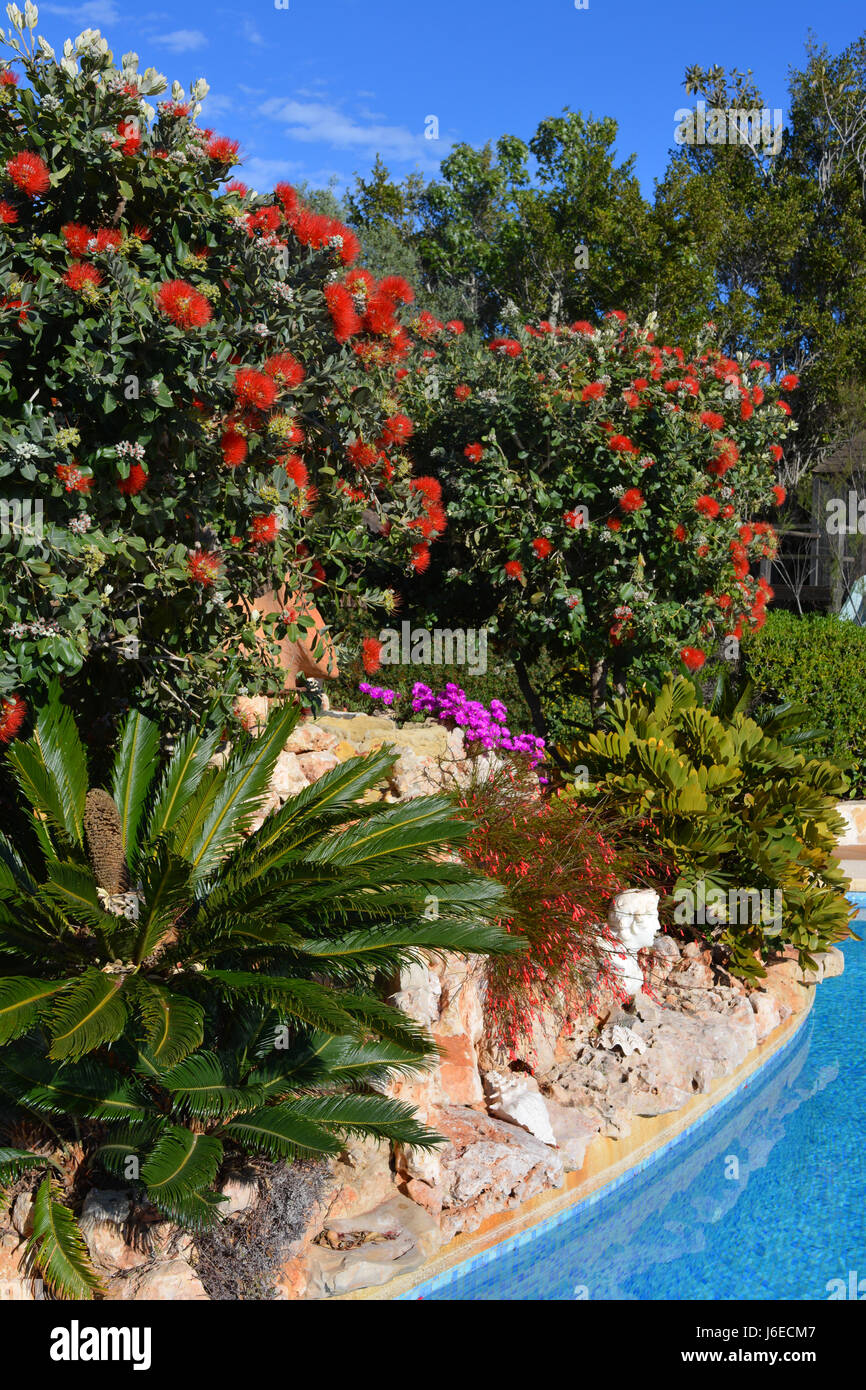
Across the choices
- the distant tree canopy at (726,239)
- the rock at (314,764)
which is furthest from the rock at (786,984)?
the distant tree canopy at (726,239)

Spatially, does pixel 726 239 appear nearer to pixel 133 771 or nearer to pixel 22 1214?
pixel 133 771

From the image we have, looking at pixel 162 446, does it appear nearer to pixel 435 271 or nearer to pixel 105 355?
pixel 105 355

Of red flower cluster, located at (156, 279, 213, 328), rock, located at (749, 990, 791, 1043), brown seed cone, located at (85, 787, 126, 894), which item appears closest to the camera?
red flower cluster, located at (156, 279, 213, 328)

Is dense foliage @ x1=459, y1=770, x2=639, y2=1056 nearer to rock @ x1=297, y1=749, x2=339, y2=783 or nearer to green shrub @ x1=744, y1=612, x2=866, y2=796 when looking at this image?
rock @ x1=297, y1=749, x2=339, y2=783

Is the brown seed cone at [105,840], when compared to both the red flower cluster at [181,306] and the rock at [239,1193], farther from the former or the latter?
the red flower cluster at [181,306]

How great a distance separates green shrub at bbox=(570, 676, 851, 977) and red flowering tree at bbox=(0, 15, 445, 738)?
256 cm

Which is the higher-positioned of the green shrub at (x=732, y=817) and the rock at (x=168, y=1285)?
the green shrub at (x=732, y=817)

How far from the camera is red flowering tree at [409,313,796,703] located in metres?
7.52

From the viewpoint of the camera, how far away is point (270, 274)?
507 centimetres

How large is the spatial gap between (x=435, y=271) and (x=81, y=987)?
27.0 meters

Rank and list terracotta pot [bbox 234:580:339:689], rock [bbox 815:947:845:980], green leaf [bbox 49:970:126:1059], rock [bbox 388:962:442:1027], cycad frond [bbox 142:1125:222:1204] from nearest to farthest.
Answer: green leaf [bbox 49:970:126:1059]
cycad frond [bbox 142:1125:222:1204]
rock [bbox 388:962:442:1027]
terracotta pot [bbox 234:580:339:689]
rock [bbox 815:947:845:980]

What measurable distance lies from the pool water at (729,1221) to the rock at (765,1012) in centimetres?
26

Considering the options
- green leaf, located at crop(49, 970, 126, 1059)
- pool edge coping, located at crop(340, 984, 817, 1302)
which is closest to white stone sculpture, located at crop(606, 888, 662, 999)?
pool edge coping, located at crop(340, 984, 817, 1302)

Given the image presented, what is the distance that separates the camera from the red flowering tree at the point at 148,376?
13.7 ft
